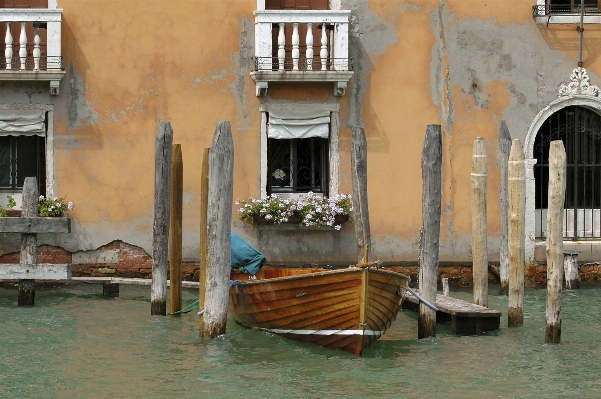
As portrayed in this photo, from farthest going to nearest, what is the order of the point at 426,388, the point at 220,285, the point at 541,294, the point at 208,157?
the point at 541,294, the point at 208,157, the point at 220,285, the point at 426,388

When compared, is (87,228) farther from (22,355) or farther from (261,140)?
(22,355)

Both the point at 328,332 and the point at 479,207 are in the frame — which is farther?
the point at 479,207

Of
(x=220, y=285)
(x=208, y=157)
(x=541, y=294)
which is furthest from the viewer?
(x=541, y=294)

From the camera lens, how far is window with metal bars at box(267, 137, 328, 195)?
1352 cm

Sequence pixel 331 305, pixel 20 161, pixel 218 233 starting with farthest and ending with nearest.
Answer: pixel 20 161
pixel 331 305
pixel 218 233

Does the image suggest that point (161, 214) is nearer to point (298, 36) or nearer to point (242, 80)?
point (242, 80)

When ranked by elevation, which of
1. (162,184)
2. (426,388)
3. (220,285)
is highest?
(162,184)

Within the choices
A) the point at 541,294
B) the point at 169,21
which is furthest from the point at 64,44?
the point at 541,294

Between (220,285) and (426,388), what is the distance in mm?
1960

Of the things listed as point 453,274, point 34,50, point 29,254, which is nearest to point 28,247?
point 29,254

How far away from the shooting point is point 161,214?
1077 cm

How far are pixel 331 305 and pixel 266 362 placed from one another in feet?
2.41

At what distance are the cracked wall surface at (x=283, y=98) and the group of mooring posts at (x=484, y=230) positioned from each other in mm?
2921

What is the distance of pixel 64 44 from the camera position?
521 inches
